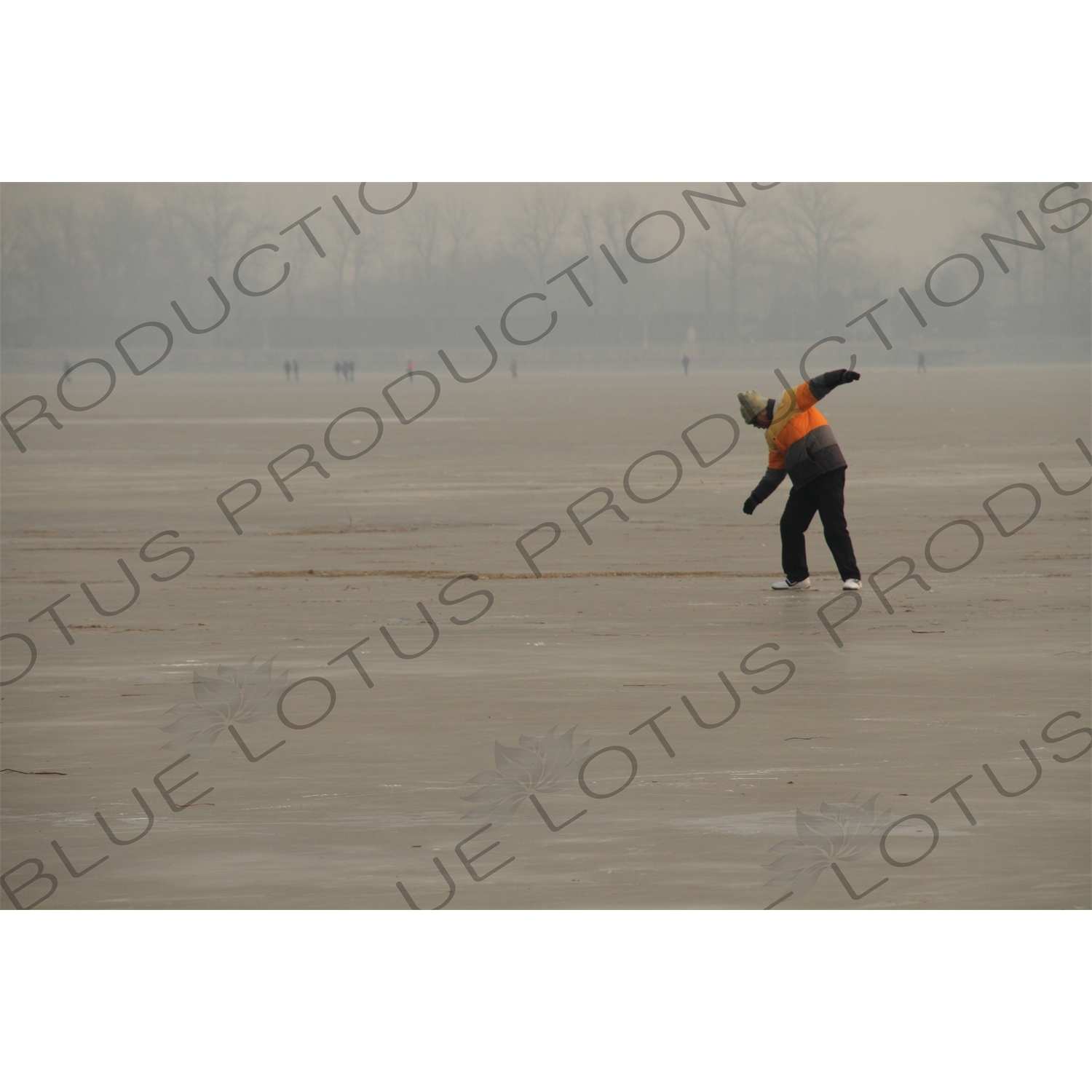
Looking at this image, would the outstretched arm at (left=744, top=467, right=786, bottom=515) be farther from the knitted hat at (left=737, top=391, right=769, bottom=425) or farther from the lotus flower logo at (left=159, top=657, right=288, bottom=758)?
the lotus flower logo at (left=159, top=657, right=288, bottom=758)

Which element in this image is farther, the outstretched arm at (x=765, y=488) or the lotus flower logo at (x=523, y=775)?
the outstretched arm at (x=765, y=488)

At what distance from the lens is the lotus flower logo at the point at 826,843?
6902 mm

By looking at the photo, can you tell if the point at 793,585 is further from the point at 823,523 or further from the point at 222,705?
the point at 222,705

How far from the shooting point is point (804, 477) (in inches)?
563

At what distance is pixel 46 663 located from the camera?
11.8 meters

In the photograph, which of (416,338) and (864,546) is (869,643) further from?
(416,338)

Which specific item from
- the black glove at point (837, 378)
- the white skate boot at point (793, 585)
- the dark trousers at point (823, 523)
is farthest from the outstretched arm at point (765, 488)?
the black glove at point (837, 378)

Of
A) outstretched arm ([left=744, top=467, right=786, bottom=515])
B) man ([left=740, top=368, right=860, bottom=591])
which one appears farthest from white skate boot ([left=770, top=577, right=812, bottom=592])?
outstretched arm ([left=744, top=467, right=786, bottom=515])

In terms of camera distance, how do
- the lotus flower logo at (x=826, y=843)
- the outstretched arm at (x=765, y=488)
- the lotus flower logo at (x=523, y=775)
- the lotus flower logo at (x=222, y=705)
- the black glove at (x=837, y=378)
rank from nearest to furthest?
the lotus flower logo at (x=826, y=843) < the lotus flower logo at (x=523, y=775) < the lotus flower logo at (x=222, y=705) < the black glove at (x=837, y=378) < the outstretched arm at (x=765, y=488)

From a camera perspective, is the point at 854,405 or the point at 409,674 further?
the point at 854,405

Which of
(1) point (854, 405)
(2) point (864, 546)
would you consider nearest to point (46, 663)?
(2) point (864, 546)

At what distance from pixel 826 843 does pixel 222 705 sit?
4.02 meters

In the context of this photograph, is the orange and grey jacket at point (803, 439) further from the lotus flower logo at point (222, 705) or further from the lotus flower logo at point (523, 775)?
the lotus flower logo at point (523, 775)

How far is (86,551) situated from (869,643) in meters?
8.71
